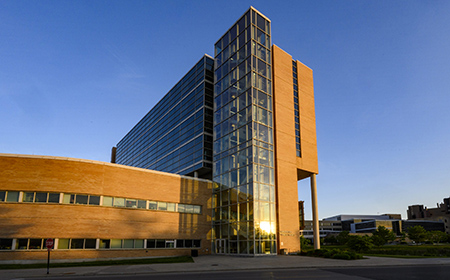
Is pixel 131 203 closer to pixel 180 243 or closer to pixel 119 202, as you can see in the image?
pixel 119 202

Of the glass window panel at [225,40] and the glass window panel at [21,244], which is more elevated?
the glass window panel at [225,40]

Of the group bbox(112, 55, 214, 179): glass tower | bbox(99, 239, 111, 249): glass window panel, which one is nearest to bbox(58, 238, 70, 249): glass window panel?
bbox(99, 239, 111, 249): glass window panel

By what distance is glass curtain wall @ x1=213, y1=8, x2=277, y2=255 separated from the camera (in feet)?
129

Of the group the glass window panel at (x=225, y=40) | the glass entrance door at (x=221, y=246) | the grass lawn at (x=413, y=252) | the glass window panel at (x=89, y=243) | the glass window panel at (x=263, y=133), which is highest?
the glass window panel at (x=225, y=40)

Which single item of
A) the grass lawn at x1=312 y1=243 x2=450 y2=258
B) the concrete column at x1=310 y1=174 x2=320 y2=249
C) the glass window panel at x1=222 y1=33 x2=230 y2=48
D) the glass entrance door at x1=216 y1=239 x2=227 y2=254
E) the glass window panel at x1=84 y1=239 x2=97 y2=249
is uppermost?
the glass window panel at x1=222 y1=33 x2=230 y2=48

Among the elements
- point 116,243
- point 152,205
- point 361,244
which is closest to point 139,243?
point 116,243

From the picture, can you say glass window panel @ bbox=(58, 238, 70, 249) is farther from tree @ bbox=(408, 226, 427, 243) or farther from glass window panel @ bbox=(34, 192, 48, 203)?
tree @ bbox=(408, 226, 427, 243)

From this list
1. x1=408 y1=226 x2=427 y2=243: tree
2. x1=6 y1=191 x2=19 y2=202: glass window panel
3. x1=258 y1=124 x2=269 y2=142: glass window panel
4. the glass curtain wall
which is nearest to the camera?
x1=6 y1=191 x2=19 y2=202: glass window panel

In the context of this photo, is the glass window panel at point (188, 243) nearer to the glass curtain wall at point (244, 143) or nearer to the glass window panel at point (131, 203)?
the glass curtain wall at point (244, 143)

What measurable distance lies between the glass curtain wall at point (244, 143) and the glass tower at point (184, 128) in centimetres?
320

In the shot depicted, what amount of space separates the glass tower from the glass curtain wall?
320 centimetres

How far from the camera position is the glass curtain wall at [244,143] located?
39375 mm

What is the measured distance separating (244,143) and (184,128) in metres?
18.3

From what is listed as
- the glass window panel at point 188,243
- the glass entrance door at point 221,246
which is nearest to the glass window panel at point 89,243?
the glass window panel at point 188,243
